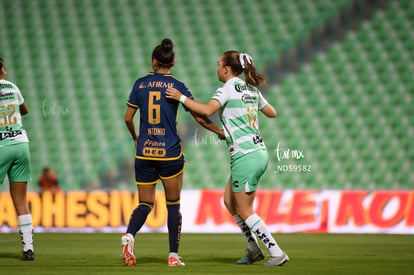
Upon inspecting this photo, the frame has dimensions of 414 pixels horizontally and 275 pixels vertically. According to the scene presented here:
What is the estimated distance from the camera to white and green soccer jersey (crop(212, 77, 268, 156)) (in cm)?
676

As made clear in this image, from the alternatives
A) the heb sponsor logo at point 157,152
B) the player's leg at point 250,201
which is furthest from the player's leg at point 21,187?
the player's leg at point 250,201

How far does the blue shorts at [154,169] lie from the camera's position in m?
6.78

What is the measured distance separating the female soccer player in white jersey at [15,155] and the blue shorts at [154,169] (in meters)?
1.21

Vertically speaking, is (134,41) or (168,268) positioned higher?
(134,41)

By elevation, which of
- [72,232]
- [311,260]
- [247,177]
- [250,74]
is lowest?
[72,232]

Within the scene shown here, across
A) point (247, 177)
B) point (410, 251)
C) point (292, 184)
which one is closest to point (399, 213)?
point (292, 184)

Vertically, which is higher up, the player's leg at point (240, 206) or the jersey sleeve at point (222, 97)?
the jersey sleeve at point (222, 97)

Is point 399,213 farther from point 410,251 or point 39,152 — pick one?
point 39,152

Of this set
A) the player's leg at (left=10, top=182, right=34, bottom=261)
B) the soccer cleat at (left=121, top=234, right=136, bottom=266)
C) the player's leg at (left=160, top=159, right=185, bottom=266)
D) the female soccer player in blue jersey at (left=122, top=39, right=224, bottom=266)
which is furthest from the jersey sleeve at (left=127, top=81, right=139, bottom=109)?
the player's leg at (left=10, top=182, right=34, bottom=261)

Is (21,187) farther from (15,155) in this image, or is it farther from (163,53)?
(163,53)

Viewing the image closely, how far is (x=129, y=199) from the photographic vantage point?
13.1 m

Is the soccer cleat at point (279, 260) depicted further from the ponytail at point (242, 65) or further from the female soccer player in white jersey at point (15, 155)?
the female soccer player in white jersey at point (15, 155)

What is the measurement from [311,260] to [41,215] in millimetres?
6913

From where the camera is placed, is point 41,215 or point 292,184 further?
point 292,184
